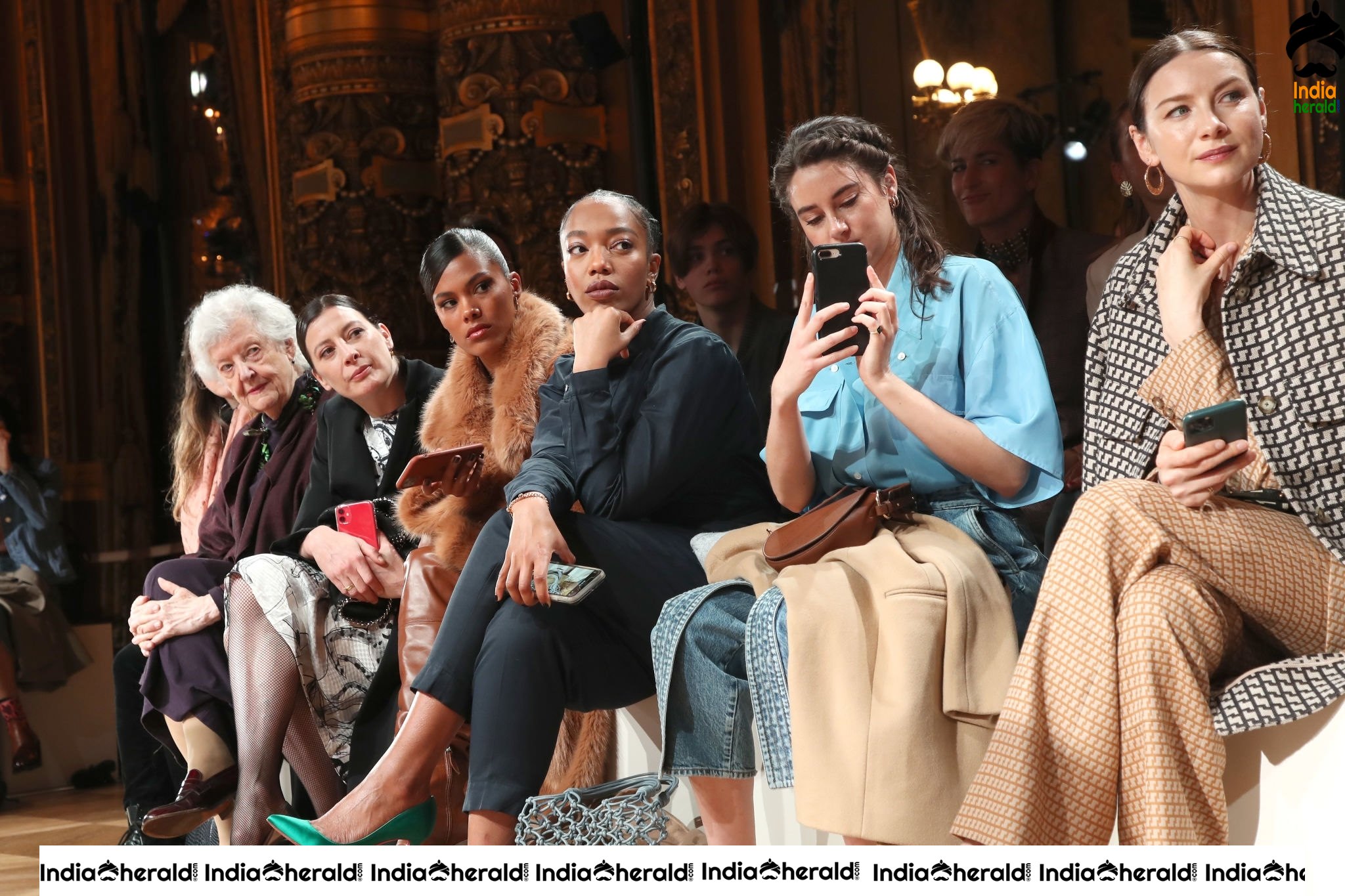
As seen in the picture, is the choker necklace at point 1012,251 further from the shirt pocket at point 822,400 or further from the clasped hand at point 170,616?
the clasped hand at point 170,616

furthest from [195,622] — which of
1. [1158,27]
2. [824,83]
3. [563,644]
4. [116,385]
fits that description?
[116,385]

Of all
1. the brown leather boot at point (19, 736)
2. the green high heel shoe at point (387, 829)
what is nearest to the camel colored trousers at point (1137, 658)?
the green high heel shoe at point (387, 829)

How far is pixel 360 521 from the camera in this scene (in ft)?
12.3

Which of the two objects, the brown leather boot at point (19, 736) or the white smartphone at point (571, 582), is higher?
the white smartphone at point (571, 582)

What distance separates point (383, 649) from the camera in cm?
379

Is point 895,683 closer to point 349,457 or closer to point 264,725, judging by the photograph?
point 264,725

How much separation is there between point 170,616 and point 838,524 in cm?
214

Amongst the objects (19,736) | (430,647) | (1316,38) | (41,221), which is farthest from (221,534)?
(41,221)

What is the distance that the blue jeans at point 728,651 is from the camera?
100 inches

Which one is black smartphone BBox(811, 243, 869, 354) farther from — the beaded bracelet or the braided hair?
the beaded bracelet

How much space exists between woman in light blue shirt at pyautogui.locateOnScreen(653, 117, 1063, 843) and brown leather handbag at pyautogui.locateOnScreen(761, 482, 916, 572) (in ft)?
0.15

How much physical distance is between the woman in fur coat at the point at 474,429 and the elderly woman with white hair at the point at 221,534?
2.27 feet

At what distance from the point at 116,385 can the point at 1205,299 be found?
6.51 meters

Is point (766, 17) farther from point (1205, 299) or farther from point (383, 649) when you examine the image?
point (1205, 299)
